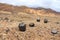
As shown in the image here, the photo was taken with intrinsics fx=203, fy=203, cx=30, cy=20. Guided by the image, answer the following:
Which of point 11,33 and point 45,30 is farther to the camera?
point 45,30

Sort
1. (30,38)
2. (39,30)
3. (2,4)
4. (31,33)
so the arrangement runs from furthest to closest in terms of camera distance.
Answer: (2,4) → (39,30) → (31,33) → (30,38)

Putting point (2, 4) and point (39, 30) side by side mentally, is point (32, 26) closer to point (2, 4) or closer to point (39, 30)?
point (39, 30)

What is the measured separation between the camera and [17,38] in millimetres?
19953

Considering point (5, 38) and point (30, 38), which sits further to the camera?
point (30, 38)

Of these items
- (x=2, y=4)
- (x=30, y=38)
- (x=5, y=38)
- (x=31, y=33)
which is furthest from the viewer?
(x=2, y=4)

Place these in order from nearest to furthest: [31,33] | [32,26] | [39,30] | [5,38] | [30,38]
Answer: [5,38] → [30,38] → [31,33] → [39,30] → [32,26]

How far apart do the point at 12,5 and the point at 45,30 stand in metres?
49.1

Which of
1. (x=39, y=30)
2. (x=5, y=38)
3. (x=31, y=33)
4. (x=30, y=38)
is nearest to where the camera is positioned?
(x=5, y=38)

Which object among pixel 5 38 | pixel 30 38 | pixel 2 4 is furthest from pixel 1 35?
pixel 2 4

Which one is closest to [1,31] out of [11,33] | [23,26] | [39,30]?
[11,33]

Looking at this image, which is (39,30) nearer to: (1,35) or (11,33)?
(11,33)

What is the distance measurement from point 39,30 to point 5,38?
577 centimetres

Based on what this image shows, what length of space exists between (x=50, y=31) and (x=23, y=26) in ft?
11.1

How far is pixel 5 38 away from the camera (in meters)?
19.1
